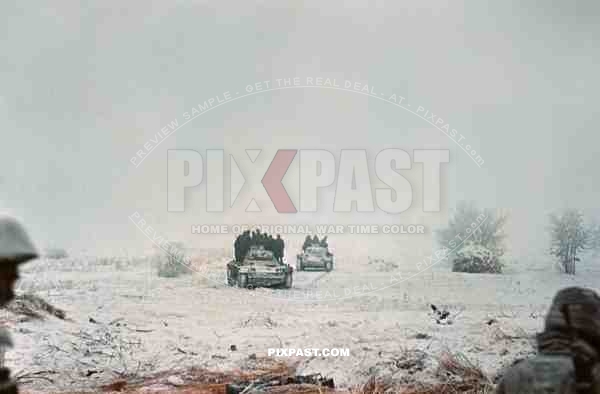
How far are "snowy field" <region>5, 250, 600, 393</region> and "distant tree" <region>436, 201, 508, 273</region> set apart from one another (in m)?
0.19

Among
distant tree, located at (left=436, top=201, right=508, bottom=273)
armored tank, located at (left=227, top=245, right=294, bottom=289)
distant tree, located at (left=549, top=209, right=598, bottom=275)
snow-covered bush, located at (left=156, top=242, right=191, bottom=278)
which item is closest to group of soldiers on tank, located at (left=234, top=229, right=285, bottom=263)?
armored tank, located at (left=227, top=245, right=294, bottom=289)

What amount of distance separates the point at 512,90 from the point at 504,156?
0.89 meters

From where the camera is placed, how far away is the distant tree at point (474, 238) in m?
11.4

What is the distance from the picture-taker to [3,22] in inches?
459

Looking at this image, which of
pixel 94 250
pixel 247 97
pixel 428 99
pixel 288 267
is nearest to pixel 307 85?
pixel 247 97

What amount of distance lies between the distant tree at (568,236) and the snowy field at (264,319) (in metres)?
0.25

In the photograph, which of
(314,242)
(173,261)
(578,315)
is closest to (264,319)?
(314,242)

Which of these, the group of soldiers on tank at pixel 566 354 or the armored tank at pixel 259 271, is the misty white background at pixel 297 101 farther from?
the group of soldiers on tank at pixel 566 354

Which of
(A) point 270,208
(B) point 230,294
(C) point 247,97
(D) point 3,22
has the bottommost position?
(B) point 230,294

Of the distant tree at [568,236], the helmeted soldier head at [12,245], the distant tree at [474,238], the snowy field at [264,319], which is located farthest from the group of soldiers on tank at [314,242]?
the helmeted soldier head at [12,245]

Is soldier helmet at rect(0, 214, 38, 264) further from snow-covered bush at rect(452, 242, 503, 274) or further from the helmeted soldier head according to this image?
snow-covered bush at rect(452, 242, 503, 274)

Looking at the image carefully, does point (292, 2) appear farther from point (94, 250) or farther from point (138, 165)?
point (94, 250)

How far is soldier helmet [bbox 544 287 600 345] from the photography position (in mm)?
3805

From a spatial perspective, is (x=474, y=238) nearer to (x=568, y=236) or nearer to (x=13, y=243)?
(x=568, y=236)
